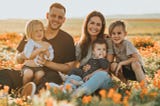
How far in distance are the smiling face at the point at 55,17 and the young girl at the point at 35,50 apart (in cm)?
22

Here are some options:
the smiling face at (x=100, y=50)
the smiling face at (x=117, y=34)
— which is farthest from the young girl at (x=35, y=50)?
the smiling face at (x=117, y=34)

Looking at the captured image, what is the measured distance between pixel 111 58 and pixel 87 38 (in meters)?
0.53

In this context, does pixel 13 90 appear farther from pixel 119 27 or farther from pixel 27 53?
pixel 119 27

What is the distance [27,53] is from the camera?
8.78m

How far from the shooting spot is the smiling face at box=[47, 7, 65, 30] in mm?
8816

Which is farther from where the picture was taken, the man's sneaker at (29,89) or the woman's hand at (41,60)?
the woman's hand at (41,60)

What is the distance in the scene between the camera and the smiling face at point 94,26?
28.7 feet

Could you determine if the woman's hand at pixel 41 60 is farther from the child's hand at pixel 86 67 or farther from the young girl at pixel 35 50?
the child's hand at pixel 86 67

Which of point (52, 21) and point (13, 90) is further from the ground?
point (52, 21)

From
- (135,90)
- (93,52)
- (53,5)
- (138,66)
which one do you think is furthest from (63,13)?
(135,90)

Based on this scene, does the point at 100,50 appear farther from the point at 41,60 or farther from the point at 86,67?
the point at 41,60

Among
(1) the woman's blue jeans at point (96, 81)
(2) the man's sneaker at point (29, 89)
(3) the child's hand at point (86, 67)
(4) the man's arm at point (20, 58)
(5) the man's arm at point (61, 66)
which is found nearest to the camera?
(1) the woman's blue jeans at point (96, 81)

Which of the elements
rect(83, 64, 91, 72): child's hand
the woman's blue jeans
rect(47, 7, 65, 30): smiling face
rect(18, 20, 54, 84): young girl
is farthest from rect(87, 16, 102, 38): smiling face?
the woman's blue jeans

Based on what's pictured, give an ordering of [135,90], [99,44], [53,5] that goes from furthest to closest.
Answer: [53,5]
[99,44]
[135,90]
